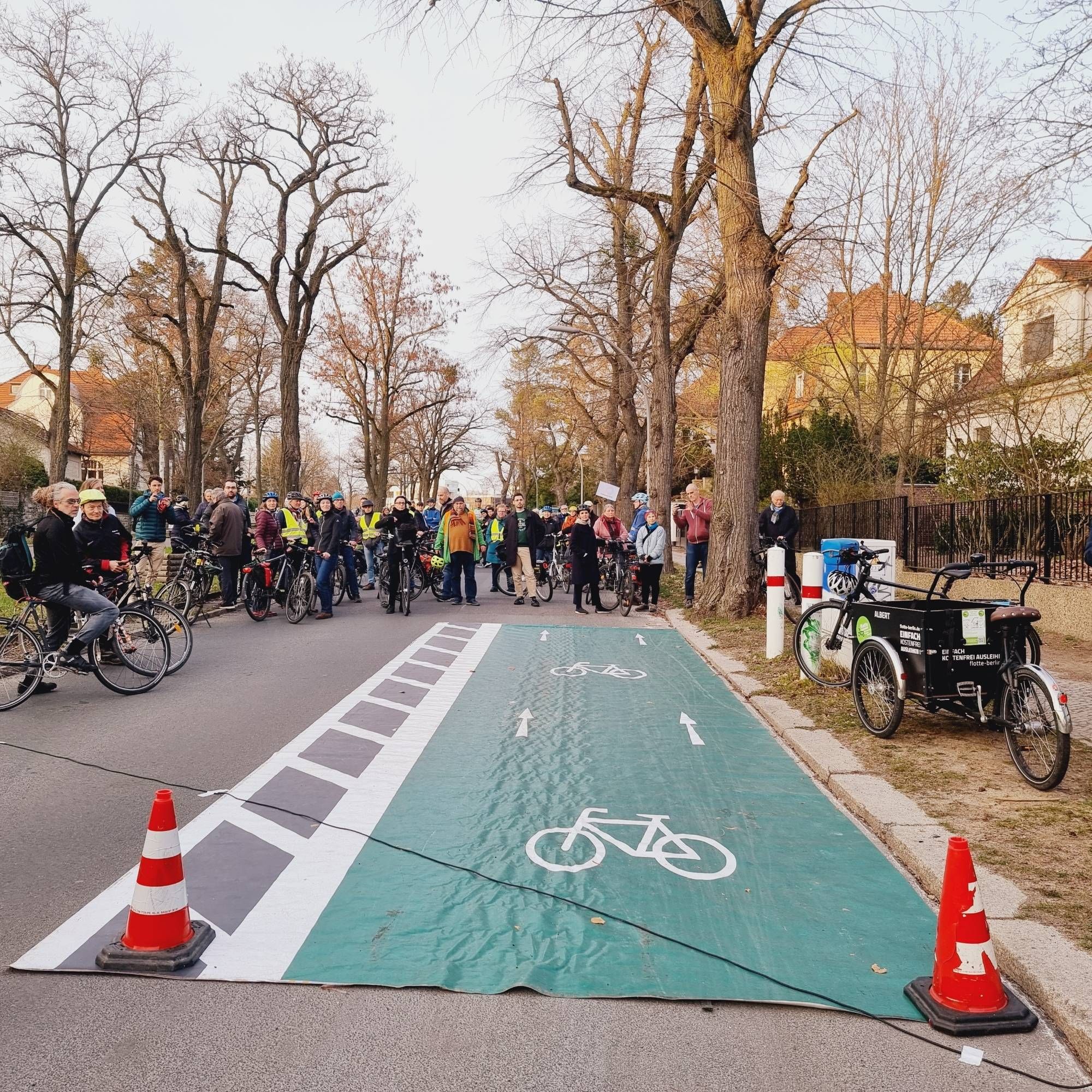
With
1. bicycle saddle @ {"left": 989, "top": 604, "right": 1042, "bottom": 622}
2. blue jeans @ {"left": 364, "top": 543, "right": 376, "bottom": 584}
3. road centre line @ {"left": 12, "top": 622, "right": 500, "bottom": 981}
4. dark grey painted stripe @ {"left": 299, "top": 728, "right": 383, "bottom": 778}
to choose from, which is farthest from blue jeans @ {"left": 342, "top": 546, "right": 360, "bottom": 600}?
bicycle saddle @ {"left": 989, "top": 604, "right": 1042, "bottom": 622}

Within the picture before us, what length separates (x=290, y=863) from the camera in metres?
4.83

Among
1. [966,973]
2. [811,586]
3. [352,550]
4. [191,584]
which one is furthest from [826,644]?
[352,550]

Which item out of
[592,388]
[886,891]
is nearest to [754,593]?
[886,891]

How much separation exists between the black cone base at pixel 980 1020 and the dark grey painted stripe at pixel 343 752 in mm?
3922

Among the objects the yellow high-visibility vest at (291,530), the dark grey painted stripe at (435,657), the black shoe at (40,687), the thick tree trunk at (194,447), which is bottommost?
the dark grey painted stripe at (435,657)

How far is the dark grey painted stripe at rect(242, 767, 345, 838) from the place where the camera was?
5.52 m

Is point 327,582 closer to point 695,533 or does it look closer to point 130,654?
point 695,533

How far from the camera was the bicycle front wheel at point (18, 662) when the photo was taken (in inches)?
344

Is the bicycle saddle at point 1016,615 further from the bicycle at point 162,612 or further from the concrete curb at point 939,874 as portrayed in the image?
the bicycle at point 162,612

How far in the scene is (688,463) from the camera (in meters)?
57.2

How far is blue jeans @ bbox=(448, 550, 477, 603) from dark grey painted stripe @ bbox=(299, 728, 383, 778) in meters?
11.0

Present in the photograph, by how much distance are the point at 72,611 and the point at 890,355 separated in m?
24.3

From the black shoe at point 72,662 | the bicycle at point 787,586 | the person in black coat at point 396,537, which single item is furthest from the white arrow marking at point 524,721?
the person in black coat at point 396,537

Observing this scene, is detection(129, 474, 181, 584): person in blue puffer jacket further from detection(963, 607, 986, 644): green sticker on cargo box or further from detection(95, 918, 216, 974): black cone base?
detection(95, 918, 216, 974): black cone base
